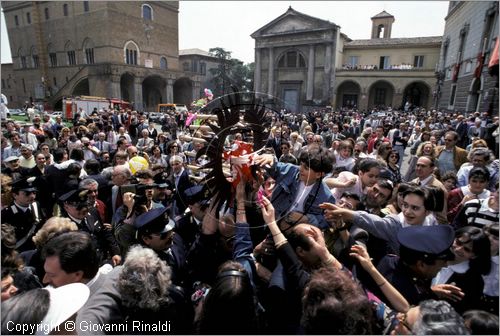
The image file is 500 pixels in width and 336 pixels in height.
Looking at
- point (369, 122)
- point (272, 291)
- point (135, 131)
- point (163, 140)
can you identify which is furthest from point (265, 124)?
point (369, 122)

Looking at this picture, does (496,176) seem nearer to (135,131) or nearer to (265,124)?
(265,124)

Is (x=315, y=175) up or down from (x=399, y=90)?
down

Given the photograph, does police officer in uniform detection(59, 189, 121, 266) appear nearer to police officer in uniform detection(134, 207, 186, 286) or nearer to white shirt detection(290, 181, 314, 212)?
police officer in uniform detection(134, 207, 186, 286)

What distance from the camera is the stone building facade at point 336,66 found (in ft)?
108

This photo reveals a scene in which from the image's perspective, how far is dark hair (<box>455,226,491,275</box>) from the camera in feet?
7.39

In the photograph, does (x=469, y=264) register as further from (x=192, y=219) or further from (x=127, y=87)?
(x=127, y=87)

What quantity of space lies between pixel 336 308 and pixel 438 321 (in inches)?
19.8

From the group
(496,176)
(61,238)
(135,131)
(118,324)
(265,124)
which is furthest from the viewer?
(135,131)

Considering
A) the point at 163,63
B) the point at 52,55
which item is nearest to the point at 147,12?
the point at 163,63

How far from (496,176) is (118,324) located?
5347 millimetres

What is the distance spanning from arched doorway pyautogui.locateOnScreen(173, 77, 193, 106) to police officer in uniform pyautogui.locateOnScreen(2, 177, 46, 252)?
42.8 meters

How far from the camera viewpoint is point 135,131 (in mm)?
12531

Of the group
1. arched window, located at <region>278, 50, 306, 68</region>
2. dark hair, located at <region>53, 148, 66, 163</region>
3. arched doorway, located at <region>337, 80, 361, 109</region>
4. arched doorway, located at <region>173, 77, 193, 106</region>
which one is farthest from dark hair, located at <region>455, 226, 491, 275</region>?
arched doorway, located at <region>173, 77, 193, 106</region>

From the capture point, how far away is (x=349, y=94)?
37.2 metres
